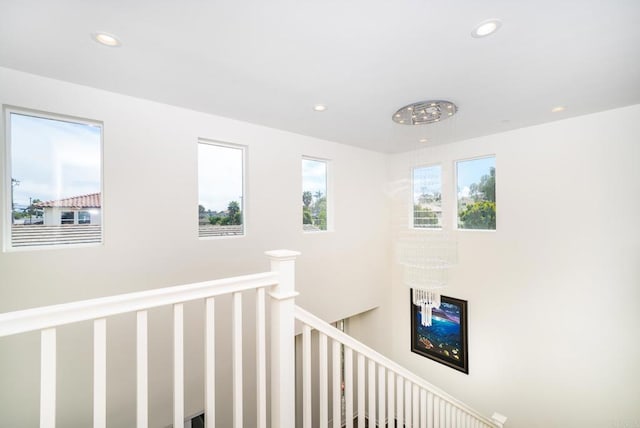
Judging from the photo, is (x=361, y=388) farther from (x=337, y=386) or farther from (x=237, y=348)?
(x=237, y=348)

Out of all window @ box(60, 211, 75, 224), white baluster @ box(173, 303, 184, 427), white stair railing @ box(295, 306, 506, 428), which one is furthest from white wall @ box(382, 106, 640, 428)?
window @ box(60, 211, 75, 224)

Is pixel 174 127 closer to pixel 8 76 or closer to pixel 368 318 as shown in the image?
pixel 8 76

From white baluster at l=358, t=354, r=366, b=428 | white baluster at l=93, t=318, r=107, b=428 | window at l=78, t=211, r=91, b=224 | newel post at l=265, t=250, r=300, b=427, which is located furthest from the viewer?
window at l=78, t=211, r=91, b=224

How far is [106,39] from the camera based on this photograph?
72.4 inches

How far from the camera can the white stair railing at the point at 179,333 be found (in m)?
0.88

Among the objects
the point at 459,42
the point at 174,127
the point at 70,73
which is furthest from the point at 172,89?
the point at 459,42

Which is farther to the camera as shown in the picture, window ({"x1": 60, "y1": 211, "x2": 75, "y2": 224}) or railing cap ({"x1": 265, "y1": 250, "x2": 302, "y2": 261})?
window ({"x1": 60, "y1": 211, "x2": 75, "y2": 224})

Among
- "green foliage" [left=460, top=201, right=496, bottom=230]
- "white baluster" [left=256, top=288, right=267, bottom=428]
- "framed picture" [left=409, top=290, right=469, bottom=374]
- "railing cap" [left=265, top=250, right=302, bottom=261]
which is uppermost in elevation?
"green foliage" [left=460, top=201, right=496, bottom=230]

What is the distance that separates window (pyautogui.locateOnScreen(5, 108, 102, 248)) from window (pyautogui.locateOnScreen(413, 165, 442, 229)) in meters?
3.63

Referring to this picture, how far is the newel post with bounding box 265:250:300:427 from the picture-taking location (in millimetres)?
1439

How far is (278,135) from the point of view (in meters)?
3.77

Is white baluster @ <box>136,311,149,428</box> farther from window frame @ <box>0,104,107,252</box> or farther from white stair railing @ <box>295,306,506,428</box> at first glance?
window frame @ <box>0,104,107,252</box>

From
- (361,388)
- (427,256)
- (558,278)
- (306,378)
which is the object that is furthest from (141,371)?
(558,278)

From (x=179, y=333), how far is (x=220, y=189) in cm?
244
